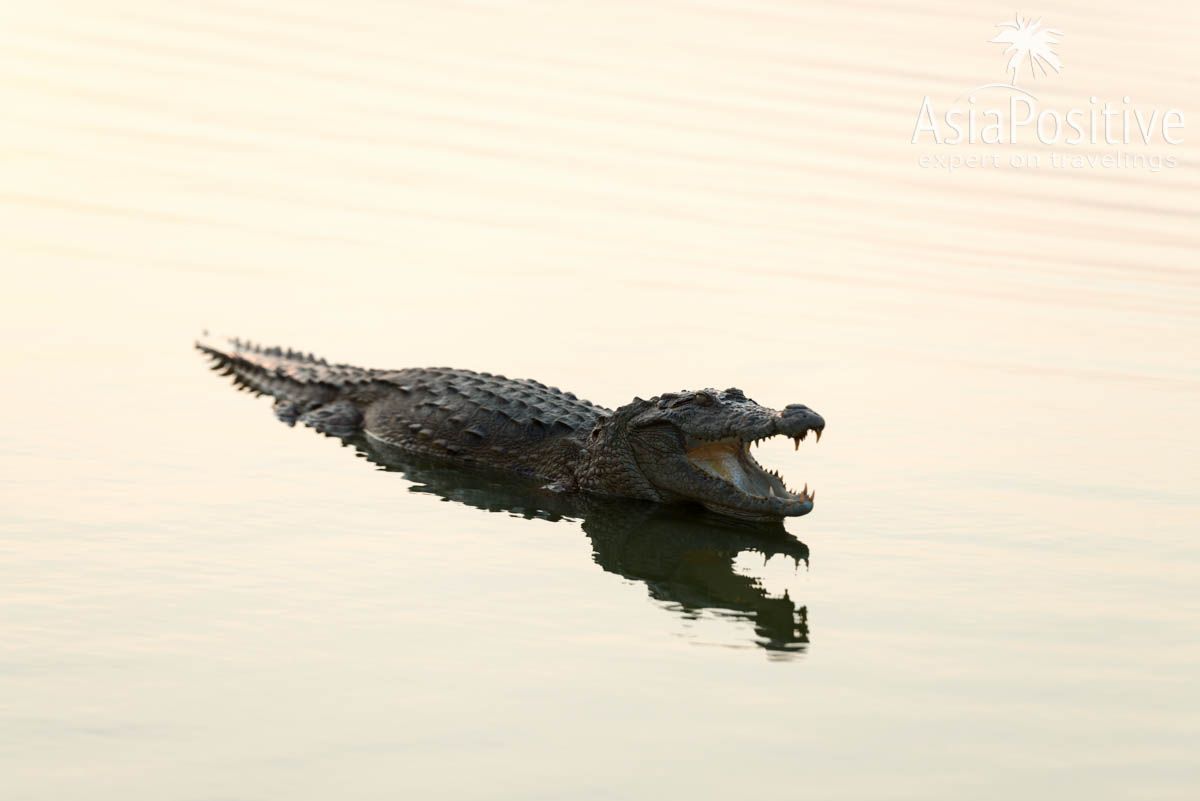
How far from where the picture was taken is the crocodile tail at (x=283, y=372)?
45.0 ft

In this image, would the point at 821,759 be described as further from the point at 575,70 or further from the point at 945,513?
the point at 575,70

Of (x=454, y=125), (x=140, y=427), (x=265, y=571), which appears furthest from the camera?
(x=454, y=125)

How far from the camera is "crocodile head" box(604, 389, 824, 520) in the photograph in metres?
11.4

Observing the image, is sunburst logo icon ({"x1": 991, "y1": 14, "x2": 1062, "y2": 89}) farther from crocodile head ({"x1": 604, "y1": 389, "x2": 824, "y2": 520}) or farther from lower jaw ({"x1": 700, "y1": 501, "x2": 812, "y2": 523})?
lower jaw ({"x1": 700, "y1": 501, "x2": 812, "y2": 523})

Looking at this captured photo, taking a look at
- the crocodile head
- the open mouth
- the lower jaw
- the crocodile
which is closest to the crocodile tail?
the crocodile

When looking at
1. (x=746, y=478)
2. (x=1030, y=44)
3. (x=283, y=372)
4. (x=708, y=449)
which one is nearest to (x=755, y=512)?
(x=746, y=478)

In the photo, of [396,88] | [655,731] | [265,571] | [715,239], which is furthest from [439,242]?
[655,731]

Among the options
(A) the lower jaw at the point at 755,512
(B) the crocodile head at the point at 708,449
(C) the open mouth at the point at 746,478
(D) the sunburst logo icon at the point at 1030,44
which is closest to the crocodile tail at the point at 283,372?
(B) the crocodile head at the point at 708,449

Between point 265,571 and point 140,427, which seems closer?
point 265,571

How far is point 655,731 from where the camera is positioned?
7.61m

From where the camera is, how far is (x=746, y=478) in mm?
11789

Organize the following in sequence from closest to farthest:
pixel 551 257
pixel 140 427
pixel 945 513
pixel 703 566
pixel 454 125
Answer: pixel 703 566 → pixel 945 513 → pixel 140 427 → pixel 551 257 → pixel 454 125

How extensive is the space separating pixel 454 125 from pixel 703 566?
12783 mm

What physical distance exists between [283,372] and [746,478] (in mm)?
3927
